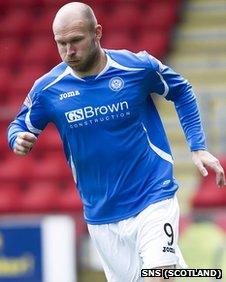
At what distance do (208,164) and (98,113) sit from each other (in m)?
0.55

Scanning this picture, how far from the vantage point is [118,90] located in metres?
5.14

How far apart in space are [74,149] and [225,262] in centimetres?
272

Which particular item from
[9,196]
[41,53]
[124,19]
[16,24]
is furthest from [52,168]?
[16,24]

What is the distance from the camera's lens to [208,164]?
5.04 metres

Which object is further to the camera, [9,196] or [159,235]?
[9,196]

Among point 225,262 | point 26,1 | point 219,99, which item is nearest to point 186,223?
point 225,262

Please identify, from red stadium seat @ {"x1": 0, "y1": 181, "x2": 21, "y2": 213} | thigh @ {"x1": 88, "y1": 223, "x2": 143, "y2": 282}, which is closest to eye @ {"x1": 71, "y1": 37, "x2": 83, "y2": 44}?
thigh @ {"x1": 88, "y1": 223, "x2": 143, "y2": 282}

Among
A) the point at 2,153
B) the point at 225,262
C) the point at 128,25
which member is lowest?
the point at 225,262

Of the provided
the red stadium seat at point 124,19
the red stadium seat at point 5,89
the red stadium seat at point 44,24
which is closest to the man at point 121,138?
the red stadium seat at point 5,89

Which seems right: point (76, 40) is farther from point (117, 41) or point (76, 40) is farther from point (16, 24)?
point (16, 24)

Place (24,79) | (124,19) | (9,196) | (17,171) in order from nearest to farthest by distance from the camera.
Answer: (9,196), (17,171), (24,79), (124,19)

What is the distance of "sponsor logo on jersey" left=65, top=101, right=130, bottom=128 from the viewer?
5.10 metres

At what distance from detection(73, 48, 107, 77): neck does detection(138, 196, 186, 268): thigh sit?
2.21 feet

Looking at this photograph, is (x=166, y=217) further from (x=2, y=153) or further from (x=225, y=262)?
(x=2, y=153)
